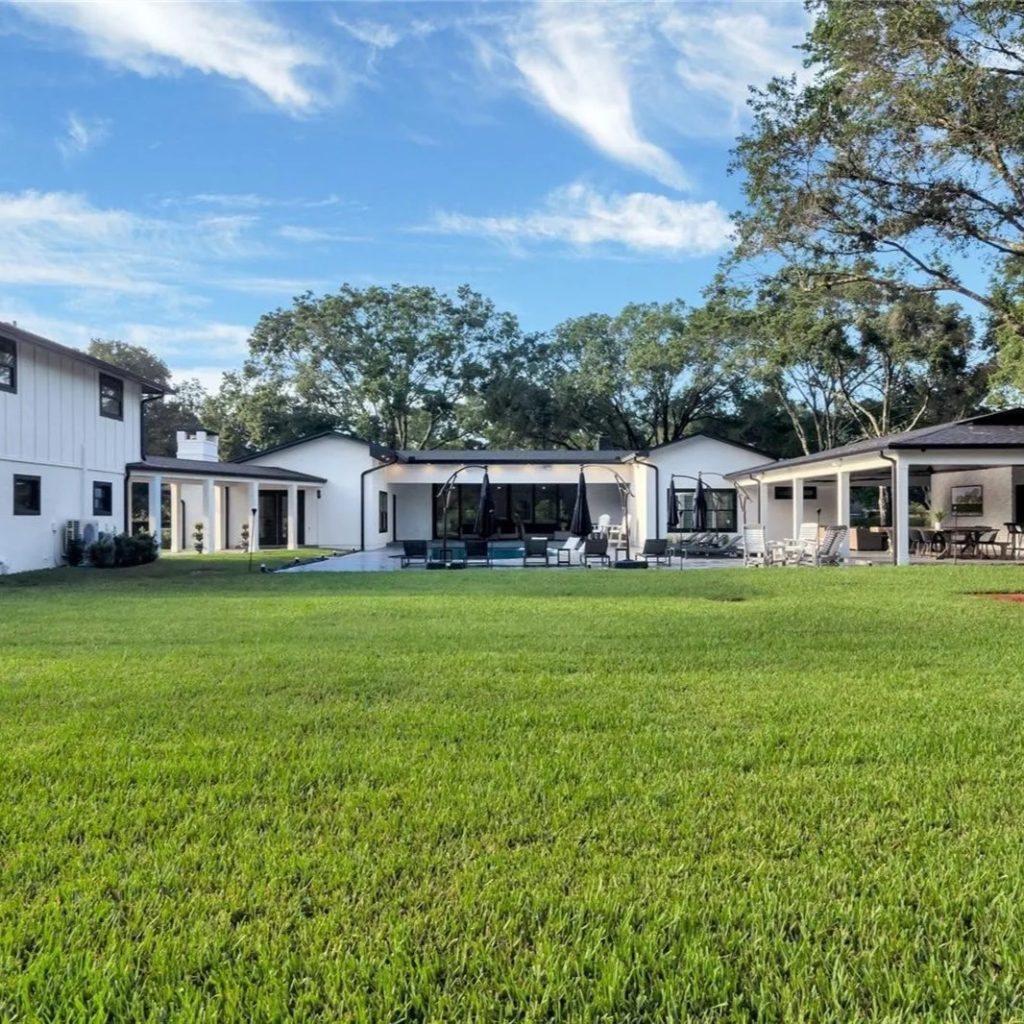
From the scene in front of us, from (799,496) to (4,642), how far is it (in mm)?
21264

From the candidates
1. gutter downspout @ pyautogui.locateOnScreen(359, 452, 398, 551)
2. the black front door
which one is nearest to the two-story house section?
the black front door

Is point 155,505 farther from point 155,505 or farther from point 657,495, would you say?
point 657,495

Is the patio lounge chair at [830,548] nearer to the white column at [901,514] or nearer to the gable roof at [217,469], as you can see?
the white column at [901,514]

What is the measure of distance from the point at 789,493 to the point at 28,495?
76.5 feet

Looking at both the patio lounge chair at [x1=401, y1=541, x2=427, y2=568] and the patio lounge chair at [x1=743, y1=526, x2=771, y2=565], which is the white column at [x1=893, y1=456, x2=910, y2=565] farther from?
the patio lounge chair at [x1=401, y1=541, x2=427, y2=568]

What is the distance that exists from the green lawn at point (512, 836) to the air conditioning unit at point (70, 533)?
12575 mm

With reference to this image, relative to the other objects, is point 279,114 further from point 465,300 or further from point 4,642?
Answer: point 465,300

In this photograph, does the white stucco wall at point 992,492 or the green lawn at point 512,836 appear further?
the white stucco wall at point 992,492

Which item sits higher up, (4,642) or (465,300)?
(465,300)

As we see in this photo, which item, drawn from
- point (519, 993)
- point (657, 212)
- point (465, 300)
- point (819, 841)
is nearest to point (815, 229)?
point (657, 212)

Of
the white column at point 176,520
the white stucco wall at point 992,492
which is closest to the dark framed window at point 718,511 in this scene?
the white stucco wall at point 992,492

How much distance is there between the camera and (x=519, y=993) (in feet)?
6.83

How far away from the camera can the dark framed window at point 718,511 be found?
27306mm

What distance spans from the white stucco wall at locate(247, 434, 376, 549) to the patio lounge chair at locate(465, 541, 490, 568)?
29.6 feet
